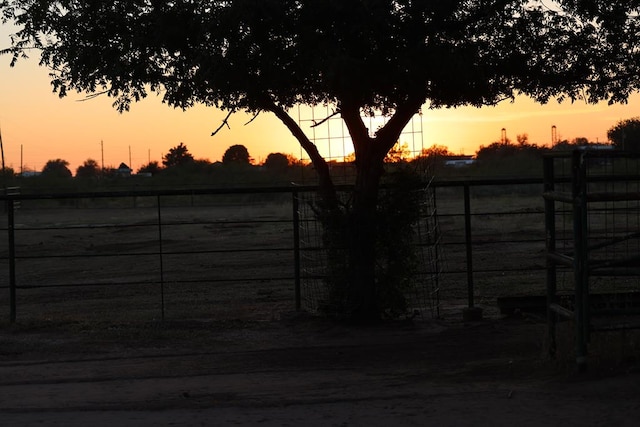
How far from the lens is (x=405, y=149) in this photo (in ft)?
39.2

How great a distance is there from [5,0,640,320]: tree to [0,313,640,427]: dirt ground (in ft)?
5.01

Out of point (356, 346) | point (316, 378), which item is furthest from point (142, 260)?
point (316, 378)

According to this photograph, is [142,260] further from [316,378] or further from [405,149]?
[316,378]

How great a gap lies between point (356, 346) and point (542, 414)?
369 centimetres

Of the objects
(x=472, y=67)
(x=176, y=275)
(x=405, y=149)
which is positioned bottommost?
(x=176, y=275)

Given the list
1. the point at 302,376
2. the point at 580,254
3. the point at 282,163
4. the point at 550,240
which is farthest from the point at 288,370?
the point at 282,163

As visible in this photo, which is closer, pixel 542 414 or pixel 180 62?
pixel 542 414

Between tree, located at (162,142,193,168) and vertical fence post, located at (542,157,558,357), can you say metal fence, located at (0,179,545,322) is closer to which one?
vertical fence post, located at (542,157,558,357)

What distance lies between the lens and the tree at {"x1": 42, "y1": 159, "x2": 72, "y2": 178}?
280 ft

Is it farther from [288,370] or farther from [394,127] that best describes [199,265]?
[288,370]

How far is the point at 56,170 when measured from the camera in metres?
93.4

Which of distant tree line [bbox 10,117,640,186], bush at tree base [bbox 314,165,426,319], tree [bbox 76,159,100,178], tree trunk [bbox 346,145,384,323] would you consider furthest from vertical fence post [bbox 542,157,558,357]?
tree [bbox 76,159,100,178]

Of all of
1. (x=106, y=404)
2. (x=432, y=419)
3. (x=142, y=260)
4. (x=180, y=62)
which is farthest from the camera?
(x=142, y=260)

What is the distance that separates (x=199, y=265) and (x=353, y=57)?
41.2ft
